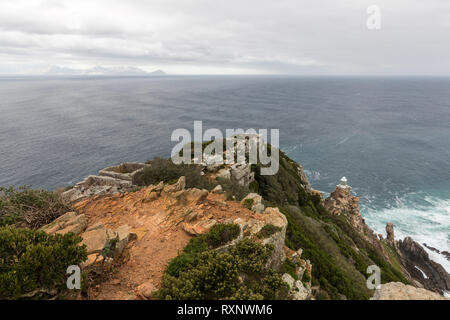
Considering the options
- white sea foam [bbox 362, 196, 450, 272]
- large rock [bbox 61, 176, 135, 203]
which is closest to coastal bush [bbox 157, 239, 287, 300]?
large rock [bbox 61, 176, 135, 203]

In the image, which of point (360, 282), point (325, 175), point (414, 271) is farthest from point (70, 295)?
point (325, 175)

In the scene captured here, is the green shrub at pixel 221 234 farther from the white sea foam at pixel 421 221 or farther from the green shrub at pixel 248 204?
the white sea foam at pixel 421 221

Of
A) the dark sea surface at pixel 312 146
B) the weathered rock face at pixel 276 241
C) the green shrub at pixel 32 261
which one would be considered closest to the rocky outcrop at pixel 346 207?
the dark sea surface at pixel 312 146

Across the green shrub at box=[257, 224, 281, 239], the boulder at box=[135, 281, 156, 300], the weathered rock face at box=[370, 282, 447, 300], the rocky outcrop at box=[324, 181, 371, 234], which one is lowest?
the rocky outcrop at box=[324, 181, 371, 234]

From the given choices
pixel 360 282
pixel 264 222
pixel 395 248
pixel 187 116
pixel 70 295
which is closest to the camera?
pixel 70 295

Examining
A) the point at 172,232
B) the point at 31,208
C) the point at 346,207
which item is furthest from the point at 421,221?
the point at 31,208

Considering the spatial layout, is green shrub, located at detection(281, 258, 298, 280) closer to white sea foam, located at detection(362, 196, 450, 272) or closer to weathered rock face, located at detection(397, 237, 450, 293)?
weathered rock face, located at detection(397, 237, 450, 293)
